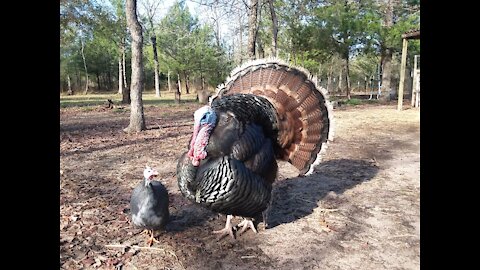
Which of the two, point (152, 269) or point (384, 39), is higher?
point (384, 39)

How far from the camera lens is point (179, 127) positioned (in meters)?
9.37

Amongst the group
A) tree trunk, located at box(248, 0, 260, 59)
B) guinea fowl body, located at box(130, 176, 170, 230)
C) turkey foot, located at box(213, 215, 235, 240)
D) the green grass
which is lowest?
turkey foot, located at box(213, 215, 235, 240)

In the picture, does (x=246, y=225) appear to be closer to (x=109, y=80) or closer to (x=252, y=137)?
(x=252, y=137)

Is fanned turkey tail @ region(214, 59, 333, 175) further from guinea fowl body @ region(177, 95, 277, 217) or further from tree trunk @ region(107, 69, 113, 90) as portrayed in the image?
tree trunk @ region(107, 69, 113, 90)

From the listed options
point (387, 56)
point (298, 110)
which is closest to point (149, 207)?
point (298, 110)

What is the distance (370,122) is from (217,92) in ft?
25.7

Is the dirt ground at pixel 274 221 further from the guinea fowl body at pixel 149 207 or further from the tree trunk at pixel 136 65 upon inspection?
the tree trunk at pixel 136 65

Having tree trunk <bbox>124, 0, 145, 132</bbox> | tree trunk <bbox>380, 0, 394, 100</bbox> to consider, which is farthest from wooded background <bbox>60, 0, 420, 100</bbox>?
tree trunk <bbox>124, 0, 145, 132</bbox>

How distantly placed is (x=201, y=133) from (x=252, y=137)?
0.45 metres

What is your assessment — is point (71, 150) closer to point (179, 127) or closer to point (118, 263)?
point (179, 127)

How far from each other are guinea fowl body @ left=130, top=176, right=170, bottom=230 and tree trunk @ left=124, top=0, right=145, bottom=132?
541cm

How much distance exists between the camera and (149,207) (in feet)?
9.41

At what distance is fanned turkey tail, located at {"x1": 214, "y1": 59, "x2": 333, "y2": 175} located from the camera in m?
3.48
